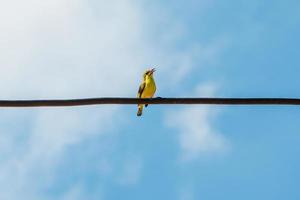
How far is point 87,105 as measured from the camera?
4.91m

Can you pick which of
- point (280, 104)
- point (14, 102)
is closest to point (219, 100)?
point (280, 104)

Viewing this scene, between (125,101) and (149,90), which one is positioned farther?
(149,90)

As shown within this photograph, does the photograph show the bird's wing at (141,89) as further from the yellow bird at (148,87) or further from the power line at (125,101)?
the power line at (125,101)

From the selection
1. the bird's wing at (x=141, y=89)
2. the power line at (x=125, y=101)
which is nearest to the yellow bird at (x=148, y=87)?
the bird's wing at (x=141, y=89)

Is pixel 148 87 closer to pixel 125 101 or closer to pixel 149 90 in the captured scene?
pixel 149 90

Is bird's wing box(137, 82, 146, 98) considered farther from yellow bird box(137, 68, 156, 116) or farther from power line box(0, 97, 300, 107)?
power line box(0, 97, 300, 107)

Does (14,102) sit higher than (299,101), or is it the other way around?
(299,101)

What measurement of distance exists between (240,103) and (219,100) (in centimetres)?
17

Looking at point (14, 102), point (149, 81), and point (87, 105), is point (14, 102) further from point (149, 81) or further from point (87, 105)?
point (149, 81)

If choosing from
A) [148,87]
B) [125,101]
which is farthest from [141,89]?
[125,101]

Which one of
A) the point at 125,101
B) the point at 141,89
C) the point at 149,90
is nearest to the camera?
the point at 125,101

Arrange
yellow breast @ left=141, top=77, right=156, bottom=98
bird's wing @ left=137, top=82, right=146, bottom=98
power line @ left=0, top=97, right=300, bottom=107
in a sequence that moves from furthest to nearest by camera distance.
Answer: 1. bird's wing @ left=137, top=82, right=146, bottom=98
2. yellow breast @ left=141, top=77, right=156, bottom=98
3. power line @ left=0, top=97, right=300, bottom=107

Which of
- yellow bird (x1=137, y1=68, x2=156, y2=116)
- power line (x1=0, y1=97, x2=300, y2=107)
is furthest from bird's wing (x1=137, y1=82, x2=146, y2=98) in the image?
power line (x1=0, y1=97, x2=300, y2=107)

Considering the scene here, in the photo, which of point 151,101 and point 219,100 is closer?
point 219,100
